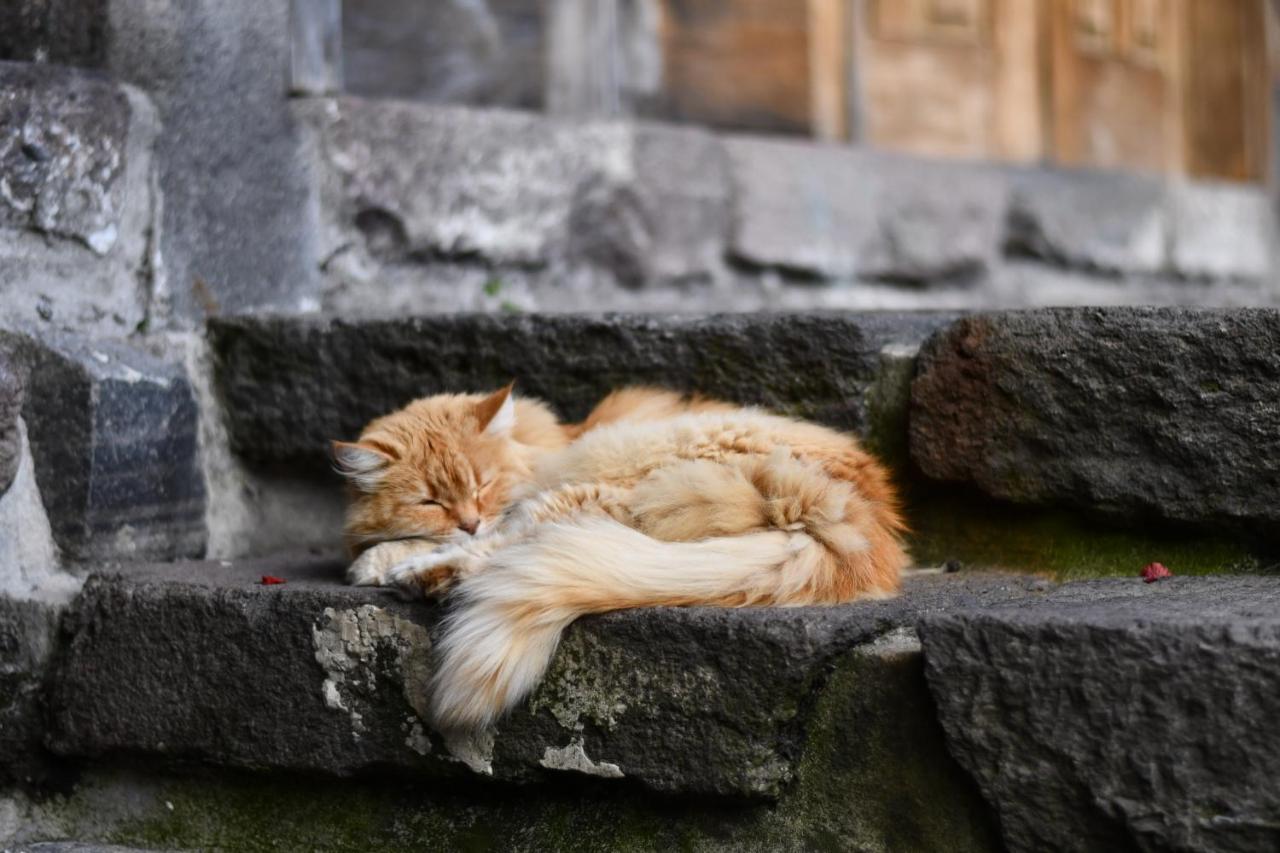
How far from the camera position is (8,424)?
8.29ft

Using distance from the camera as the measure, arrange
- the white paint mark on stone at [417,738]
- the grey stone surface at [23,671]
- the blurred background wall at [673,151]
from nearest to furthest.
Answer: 1. the white paint mark on stone at [417,738]
2. the grey stone surface at [23,671]
3. the blurred background wall at [673,151]

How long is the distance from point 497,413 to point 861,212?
2.04 m

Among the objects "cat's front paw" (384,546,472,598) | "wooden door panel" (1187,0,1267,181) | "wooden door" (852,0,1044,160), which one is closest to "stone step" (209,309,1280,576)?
"cat's front paw" (384,546,472,598)

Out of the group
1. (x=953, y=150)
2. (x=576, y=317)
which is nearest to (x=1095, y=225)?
(x=953, y=150)

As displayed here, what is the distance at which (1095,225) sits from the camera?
15.7ft

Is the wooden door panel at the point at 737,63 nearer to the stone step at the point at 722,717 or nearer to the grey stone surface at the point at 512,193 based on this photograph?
the grey stone surface at the point at 512,193

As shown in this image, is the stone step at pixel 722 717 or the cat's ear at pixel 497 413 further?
the cat's ear at pixel 497 413

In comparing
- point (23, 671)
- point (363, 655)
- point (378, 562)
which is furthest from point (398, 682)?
point (23, 671)

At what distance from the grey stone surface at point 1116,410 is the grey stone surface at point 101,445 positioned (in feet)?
5.06

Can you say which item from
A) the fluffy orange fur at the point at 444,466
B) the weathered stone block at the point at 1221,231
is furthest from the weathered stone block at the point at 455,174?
the weathered stone block at the point at 1221,231

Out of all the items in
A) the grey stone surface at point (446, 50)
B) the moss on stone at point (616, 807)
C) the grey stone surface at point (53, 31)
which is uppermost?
the grey stone surface at point (446, 50)

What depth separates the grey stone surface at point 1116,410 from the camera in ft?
7.30

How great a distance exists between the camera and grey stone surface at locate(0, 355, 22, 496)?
8.22 feet

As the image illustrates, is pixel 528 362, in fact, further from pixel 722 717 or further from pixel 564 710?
pixel 722 717
